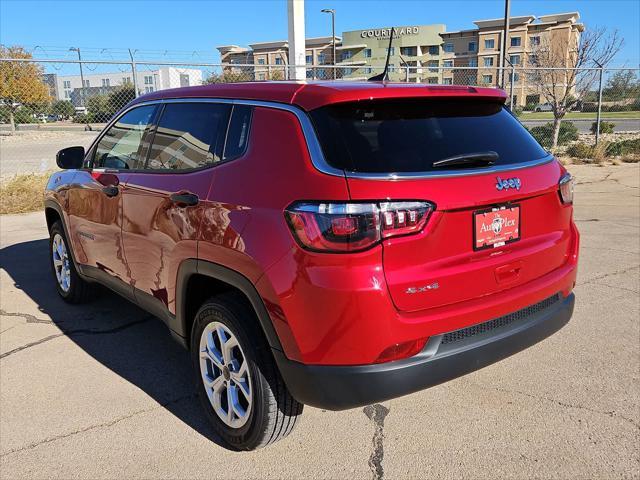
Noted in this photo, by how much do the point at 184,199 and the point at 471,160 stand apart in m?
1.48

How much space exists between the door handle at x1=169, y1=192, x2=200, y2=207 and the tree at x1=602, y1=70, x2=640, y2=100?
72.5 ft

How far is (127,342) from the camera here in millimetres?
4227

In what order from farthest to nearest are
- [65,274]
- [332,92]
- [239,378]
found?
[65,274] → [239,378] → [332,92]

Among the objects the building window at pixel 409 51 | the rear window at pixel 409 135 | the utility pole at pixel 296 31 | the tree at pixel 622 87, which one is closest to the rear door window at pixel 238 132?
the rear window at pixel 409 135

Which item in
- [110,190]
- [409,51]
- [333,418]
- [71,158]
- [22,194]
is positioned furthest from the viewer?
[409,51]

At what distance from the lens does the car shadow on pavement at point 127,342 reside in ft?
11.0

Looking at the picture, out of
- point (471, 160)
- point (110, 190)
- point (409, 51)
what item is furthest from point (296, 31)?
point (409, 51)

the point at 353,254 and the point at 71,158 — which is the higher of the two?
the point at 71,158

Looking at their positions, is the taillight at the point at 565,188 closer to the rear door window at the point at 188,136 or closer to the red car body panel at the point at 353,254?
the red car body panel at the point at 353,254

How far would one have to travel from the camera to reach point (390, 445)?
2.82 meters

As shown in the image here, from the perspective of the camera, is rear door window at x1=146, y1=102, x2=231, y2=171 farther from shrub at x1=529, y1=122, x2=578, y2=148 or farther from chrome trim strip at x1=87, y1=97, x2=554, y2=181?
shrub at x1=529, y1=122, x2=578, y2=148

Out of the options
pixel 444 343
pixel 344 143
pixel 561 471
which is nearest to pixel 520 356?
pixel 561 471

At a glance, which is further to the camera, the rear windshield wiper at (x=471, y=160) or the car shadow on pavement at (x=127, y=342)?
the car shadow on pavement at (x=127, y=342)

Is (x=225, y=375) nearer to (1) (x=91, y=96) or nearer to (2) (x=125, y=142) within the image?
(2) (x=125, y=142)
